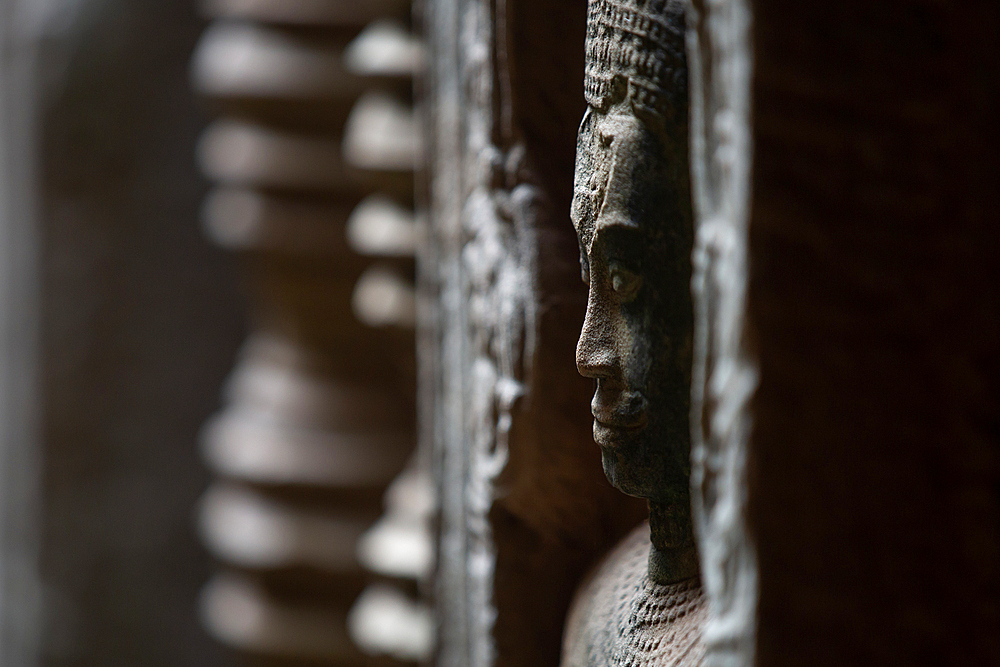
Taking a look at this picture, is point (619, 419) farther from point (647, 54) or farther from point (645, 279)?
point (647, 54)

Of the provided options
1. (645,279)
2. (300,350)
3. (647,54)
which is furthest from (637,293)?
(300,350)

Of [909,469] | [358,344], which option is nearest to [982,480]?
[909,469]

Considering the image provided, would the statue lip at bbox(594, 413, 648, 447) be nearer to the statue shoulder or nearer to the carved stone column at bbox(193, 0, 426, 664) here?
the statue shoulder

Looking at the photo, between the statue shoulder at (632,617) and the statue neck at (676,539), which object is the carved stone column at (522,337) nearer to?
the statue shoulder at (632,617)

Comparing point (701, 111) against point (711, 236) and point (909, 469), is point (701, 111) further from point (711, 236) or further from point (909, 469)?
point (909, 469)

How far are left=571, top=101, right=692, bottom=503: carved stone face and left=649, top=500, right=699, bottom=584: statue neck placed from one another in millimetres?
12

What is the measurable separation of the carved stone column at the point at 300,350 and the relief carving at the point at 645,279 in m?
1.01

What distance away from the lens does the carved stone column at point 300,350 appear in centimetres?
167

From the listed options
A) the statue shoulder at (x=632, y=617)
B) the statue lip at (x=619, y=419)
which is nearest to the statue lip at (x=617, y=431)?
the statue lip at (x=619, y=419)

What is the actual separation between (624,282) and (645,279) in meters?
0.01

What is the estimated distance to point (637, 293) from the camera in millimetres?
585

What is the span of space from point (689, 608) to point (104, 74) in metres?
2.40

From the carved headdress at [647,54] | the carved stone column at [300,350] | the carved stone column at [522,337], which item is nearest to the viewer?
the carved headdress at [647,54]

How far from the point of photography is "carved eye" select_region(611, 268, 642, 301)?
573 mm
